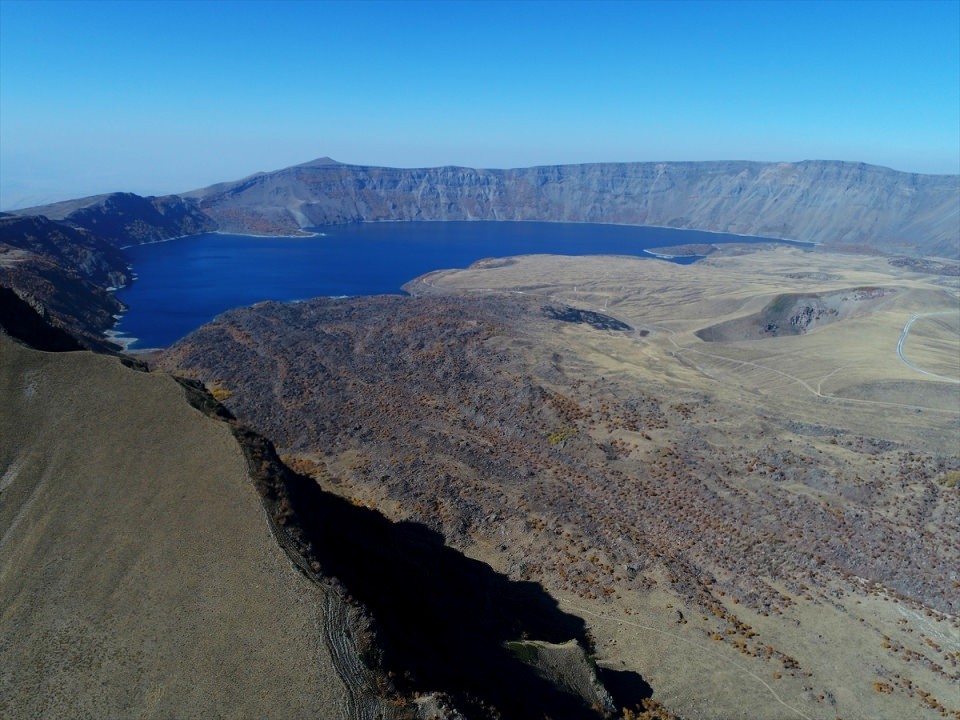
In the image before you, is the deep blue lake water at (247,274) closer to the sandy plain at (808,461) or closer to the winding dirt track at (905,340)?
the sandy plain at (808,461)

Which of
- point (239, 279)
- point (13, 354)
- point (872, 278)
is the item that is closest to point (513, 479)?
point (13, 354)

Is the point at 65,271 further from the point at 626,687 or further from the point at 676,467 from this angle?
the point at 626,687

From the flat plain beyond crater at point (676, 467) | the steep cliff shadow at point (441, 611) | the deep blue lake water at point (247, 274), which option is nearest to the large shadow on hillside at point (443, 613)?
the steep cliff shadow at point (441, 611)

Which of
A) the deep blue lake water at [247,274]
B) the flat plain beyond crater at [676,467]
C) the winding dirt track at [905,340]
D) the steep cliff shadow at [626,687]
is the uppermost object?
the steep cliff shadow at [626,687]

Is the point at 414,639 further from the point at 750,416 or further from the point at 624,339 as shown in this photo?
the point at 624,339

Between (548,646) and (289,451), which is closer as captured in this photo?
(548,646)

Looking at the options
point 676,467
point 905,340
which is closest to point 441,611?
point 676,467
